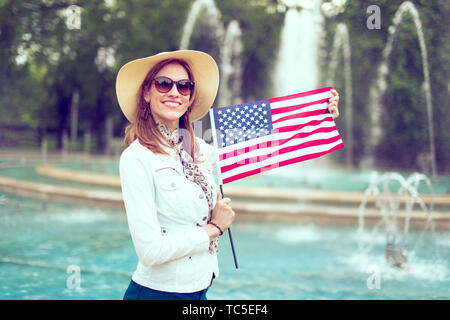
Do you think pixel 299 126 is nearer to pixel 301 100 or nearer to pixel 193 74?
pixel 301 100

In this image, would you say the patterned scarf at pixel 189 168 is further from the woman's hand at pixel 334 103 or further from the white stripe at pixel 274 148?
the woman's hand at pixel 334 103

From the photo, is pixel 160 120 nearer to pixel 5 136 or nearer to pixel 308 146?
pixel 308 146

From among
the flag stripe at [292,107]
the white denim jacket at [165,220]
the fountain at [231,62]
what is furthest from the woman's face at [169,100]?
the fountain at [231,62]

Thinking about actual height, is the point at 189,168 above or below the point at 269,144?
below

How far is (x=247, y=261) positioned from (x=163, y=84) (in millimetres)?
4566

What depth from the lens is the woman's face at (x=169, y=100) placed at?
228 centimetres

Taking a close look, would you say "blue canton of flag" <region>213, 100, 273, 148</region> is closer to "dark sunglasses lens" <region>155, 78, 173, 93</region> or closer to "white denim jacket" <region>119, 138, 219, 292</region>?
"dark sunglasses lens" <region>155, 78, 173, 93</region>

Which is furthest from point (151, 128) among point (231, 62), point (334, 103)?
point (231, 62)

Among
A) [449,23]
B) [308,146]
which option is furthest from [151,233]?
[449,23]

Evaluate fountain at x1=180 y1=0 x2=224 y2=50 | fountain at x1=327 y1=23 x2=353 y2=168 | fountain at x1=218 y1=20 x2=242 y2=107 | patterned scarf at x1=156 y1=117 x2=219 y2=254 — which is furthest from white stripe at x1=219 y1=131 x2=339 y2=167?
fountain at x1=180 y1=0 x2=224 y2=50

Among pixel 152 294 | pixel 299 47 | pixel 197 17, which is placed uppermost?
pixel 197 17

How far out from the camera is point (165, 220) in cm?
213

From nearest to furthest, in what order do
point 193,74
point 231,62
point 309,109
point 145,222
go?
point 145,222, point 193,74, point 309,109, point 231,62
